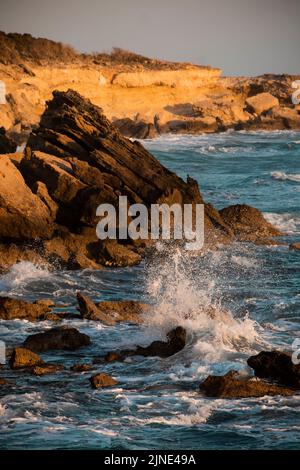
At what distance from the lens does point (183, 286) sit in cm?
1509

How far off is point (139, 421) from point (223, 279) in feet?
24.0

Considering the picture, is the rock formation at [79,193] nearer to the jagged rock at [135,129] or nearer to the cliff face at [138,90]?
the cliff face at [138,90]

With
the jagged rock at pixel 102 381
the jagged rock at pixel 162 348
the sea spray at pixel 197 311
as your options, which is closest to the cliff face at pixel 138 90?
the sea spray at pixel 197 311

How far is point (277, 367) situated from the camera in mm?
10633

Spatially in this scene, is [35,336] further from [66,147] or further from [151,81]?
[151,81]

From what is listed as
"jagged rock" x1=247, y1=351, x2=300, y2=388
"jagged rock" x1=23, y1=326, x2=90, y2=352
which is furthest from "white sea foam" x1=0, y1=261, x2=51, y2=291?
"jagged rock" x1=247, y1=351, x2=300, y2=388

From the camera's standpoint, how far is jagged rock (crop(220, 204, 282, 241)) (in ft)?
66.4

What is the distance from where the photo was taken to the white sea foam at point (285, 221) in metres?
21.7

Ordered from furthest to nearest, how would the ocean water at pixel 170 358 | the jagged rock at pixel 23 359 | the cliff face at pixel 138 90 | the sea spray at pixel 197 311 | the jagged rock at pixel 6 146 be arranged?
the cliff face at pixel 138 90
the jagged rock at pixel 6 146
the sea spray at pixel 197 311
the jagged rock at pixel 23 359
the ocean water at pixel 170 358

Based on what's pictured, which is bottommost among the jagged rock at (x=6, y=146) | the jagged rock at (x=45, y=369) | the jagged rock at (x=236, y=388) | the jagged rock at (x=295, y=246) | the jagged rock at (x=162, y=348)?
the jagged rock at (x=236, y=388)

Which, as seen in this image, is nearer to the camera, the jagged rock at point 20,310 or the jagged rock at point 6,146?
the jagged rock at point 20,310

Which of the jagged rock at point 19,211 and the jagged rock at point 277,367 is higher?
the jagged rock at point 19,211
